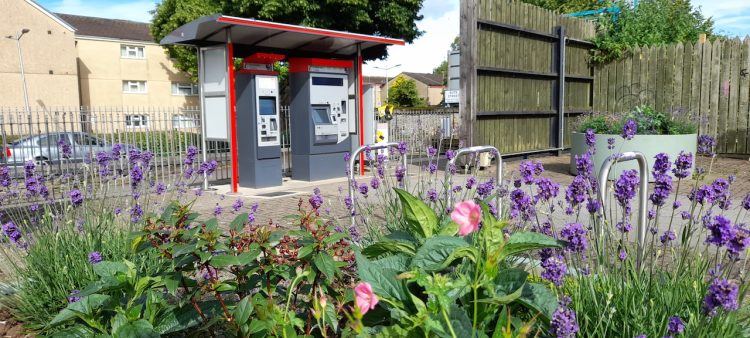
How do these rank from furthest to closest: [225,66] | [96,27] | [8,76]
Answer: [96,27], [8,76], [225,66]

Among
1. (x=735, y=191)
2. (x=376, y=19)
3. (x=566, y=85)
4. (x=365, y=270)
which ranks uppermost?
(x=376, y=19)

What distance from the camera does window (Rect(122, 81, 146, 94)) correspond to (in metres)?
37.3

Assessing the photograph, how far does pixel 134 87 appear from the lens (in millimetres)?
37812

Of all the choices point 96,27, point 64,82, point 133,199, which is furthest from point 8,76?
point 133,199

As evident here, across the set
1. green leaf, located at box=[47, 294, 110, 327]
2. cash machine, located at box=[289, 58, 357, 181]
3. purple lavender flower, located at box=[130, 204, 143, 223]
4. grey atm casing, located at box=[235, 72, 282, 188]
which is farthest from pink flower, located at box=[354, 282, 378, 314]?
cash machine, located at box=[289, 58, 357, 181]

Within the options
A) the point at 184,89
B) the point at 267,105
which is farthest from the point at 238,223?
the point at 184,89

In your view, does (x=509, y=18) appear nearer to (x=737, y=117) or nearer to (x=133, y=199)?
(x=737, y=117)

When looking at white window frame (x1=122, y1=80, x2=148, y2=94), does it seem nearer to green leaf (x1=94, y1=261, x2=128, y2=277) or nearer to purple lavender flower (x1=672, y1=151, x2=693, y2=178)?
green leaf (x1=94, y1=261, x2=128, y2=277)

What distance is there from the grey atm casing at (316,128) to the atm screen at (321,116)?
4 cm

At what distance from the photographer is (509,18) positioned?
12531 millimetres

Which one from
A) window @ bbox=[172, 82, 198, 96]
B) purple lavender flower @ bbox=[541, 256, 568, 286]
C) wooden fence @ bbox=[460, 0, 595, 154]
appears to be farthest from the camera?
window @ bbox=[172, 82, 198, 96]

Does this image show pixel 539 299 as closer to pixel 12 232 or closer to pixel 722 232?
pixel 722 232

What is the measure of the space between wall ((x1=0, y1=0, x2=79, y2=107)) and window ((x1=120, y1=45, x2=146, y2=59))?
3629mm

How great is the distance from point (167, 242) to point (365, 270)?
1.00m
